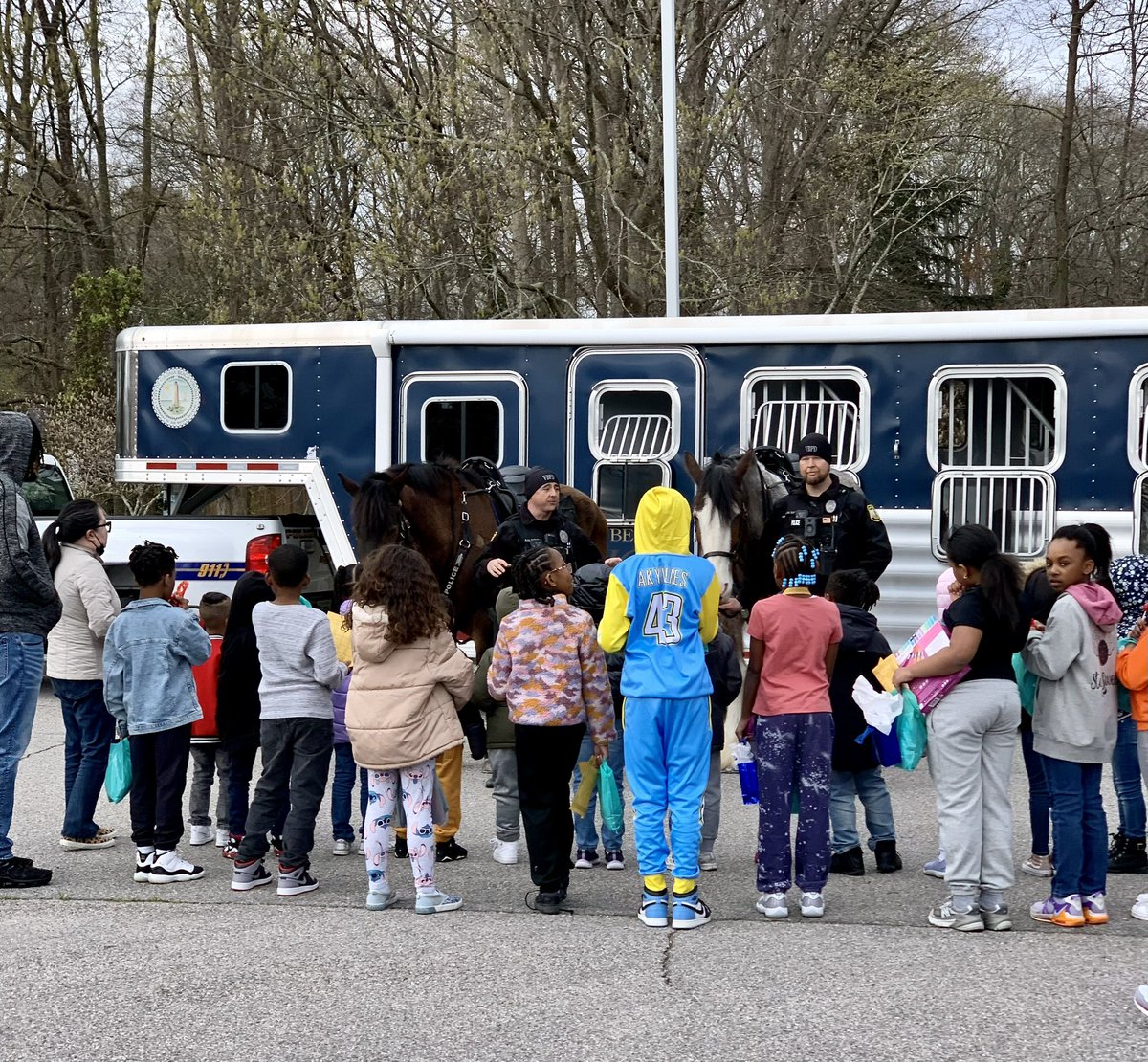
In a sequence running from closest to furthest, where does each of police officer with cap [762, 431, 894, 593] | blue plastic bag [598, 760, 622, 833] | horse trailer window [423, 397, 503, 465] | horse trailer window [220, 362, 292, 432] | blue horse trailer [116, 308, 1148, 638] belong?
blue plastic bag [598, 760, 622, 833] → police officer with cap [762, 431, 894, 593] → blue horse trailer [116, 308, 1148, 638] → horse trailer window [423, 397, 503, 465] → horse trailer window [220, 362, 292, 432]

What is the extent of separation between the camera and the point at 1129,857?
269 inches

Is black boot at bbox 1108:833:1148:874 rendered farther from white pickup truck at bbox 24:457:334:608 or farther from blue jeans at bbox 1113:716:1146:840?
white pickup truck at bbox 24:457:334:608

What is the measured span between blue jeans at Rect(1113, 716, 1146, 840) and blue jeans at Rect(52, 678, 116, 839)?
4967 millimetres

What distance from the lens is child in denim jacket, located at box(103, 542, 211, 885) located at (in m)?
6.73

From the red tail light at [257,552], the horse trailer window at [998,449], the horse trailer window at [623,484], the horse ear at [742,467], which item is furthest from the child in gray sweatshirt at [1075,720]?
the red tail light at [257,552]

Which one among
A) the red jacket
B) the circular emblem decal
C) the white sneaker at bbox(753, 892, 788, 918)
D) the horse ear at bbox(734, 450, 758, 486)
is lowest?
the white sneaker at bbox(753, 892, 788, 918)

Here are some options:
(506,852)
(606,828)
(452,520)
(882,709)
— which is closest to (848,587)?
(882,709)

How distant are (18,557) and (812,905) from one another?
3.94 meters

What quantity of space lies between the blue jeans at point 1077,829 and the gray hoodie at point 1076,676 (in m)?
0.08

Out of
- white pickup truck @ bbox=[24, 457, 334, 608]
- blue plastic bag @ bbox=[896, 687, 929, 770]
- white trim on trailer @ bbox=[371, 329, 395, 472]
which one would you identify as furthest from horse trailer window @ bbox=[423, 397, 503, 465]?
blue plastic bag @ bbox=[896, 687, 929, 770]

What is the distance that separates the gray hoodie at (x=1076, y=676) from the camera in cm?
585

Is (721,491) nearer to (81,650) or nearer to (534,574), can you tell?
(534,574)

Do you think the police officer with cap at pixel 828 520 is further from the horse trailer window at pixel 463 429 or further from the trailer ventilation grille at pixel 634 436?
the horse trailer window at pixel 463 429

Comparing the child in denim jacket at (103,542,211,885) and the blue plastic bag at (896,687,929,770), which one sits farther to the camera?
the child in denim jacket at (103,542,211,885)
